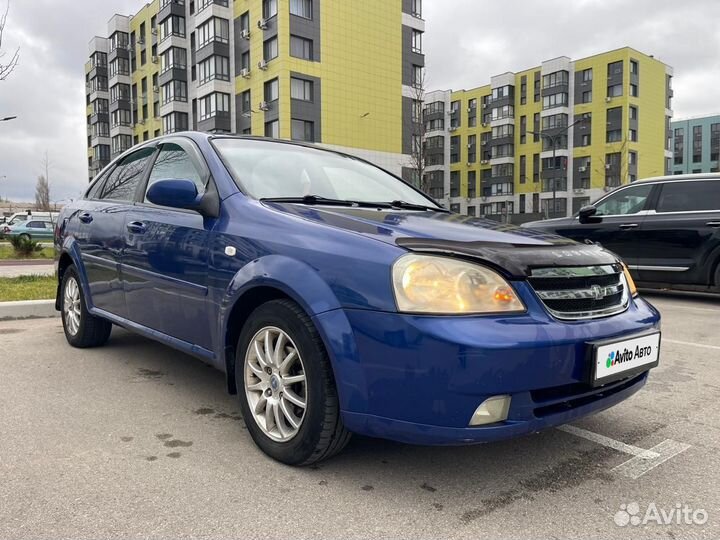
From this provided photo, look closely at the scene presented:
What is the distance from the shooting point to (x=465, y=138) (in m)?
68.4

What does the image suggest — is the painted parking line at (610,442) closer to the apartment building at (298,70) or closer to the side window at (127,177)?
the side window at (127,177)

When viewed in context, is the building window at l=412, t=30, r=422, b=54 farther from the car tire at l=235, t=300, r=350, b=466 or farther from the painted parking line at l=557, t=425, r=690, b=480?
the car tire at l=235, t=300, r=350, b=466

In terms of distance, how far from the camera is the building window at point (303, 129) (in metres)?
34.5

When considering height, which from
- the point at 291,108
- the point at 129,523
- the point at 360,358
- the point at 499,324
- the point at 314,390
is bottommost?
the point at 129,523

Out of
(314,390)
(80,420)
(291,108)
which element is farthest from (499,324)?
(291,108)

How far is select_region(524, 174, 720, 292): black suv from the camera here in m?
7.46

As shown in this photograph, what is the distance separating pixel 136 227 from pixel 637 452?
3.11 metres

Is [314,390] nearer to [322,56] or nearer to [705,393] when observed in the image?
[705,393]

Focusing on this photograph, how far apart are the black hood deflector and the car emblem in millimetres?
101

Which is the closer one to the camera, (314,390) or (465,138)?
(314,390)

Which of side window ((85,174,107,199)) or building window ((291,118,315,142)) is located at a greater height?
building window ((291,118,315,142))

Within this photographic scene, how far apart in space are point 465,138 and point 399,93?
31399 millimetres

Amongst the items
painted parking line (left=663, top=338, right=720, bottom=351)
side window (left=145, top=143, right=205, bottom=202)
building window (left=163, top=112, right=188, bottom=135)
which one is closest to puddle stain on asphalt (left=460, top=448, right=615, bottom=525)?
side window (left=145, top=143, right=205, bottom=202)

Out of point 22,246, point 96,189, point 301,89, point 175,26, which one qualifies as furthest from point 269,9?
point 96,189
